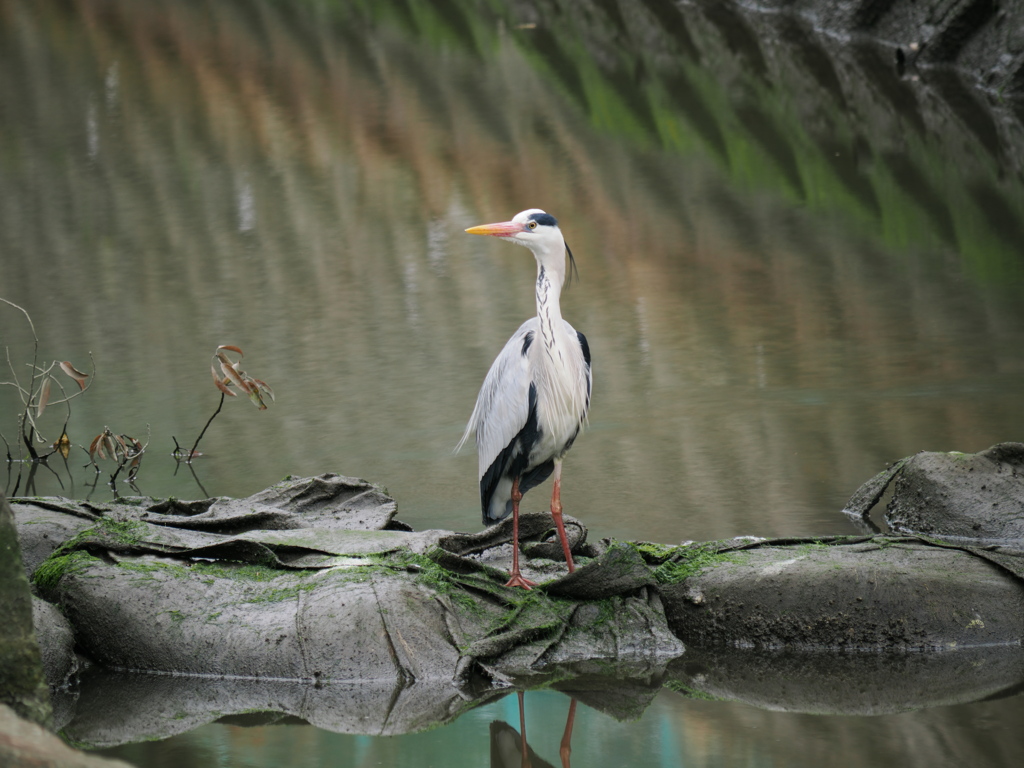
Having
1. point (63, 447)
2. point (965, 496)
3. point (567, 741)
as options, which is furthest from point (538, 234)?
point (63, 447)

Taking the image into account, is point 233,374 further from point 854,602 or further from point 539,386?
point 854,602

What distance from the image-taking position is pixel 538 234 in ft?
15.3

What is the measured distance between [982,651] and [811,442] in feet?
7.89

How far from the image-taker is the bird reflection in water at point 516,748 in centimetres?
375

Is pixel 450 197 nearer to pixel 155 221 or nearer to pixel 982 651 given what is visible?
pixel 155 221

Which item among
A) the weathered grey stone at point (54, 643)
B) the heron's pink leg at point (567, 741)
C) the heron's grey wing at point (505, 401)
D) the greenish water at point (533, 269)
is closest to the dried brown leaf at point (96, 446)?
the greenish water at point (533, 269)

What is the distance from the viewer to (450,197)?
13.4m

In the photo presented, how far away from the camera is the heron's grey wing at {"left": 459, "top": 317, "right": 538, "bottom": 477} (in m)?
4.66

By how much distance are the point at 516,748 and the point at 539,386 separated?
1.37 metres

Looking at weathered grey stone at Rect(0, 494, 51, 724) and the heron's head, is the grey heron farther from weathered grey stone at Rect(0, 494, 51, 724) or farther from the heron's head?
weathered grey stone at Rect(0, 494, 51, 724)

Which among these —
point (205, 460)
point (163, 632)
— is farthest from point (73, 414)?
point (163, 632)

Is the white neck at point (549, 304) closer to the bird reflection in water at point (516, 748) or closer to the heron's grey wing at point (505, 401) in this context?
the heron's grey wing at point (505, 401)

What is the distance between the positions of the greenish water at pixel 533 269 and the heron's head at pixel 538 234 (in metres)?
1.43

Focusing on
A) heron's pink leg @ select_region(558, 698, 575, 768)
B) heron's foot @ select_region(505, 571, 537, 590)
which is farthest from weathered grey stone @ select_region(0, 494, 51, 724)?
heron's foot @ select_region(505, 571, 537, 590)
